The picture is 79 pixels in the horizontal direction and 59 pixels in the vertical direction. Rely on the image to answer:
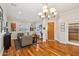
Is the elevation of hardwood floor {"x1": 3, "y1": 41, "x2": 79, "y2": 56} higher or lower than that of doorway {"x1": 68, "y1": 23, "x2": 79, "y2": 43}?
lower

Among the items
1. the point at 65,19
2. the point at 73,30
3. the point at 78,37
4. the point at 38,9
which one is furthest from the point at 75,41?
the point at 38,9

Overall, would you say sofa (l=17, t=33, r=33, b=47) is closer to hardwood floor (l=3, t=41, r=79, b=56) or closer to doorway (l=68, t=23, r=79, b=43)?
hardwood floor (l=3, t=41, r=79, b=56)

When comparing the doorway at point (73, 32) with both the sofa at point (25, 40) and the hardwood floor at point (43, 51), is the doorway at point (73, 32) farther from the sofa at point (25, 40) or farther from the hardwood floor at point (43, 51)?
the sofa at point (25, 40)

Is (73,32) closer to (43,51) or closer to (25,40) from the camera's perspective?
(43,51)

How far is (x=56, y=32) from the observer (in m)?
6.58

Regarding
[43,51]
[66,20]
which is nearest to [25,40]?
[43,51]

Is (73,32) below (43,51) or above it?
above

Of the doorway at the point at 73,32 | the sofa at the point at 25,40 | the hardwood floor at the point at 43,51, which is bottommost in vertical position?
the hardwood floor at the point at 43,51

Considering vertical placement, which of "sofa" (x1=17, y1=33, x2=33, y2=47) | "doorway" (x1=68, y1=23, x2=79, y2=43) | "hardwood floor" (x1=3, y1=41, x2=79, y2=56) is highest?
"doorway" (x1=68, y1=23, x2=79, y2=43)

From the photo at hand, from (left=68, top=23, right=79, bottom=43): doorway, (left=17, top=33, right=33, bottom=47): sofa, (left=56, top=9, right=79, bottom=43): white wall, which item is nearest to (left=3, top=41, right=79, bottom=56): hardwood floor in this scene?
(left=17, top=33, right=33, bottom=47): sofa

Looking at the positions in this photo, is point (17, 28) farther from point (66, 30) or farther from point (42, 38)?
point (66, 30)

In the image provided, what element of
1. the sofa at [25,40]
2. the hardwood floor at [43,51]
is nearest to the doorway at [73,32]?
the hardwood floor at [43,51]

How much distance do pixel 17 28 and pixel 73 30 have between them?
3568 millimetres

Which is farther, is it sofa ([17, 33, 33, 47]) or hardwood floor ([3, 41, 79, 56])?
sofa ([17, 33, 33, 47])
